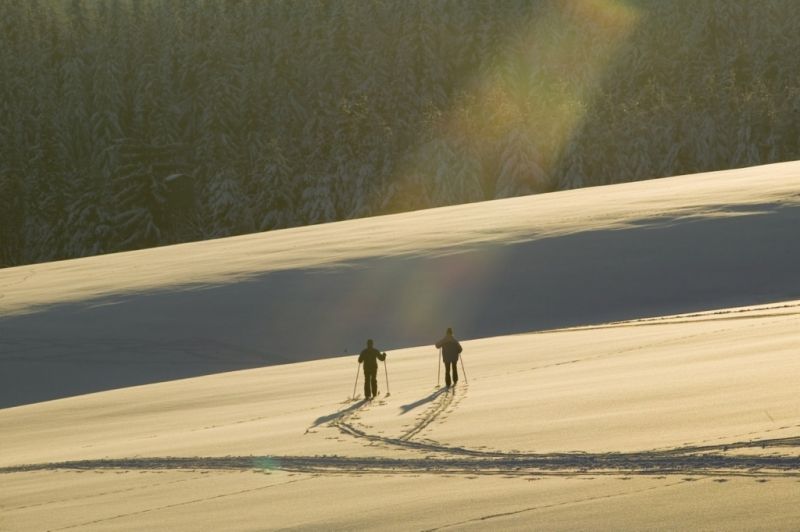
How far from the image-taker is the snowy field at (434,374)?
848 centimetres

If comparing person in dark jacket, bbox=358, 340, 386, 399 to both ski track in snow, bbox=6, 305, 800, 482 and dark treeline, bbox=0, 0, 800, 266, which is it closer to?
ski track in snow, bbox=6, 305, 800, 482

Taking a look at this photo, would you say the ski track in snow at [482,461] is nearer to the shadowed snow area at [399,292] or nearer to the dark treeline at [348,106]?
the shadowed snow area at [399,292]

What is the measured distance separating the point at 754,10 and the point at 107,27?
6956 centimetres

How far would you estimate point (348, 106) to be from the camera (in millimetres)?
118750

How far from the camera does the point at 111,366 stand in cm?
2256

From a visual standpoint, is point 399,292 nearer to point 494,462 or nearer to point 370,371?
point 370,371

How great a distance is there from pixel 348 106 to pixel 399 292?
94864 millimetres

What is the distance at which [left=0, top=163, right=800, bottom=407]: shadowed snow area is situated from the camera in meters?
22.8

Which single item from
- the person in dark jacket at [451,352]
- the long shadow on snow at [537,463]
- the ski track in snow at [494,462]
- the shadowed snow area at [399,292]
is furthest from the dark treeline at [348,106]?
the long shadow on snow at [537,463]

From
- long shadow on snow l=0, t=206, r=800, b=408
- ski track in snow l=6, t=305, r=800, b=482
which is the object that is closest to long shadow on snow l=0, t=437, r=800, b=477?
ski track in snow l=6, t=305, r=800, b=482

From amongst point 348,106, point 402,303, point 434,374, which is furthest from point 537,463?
point 348,106

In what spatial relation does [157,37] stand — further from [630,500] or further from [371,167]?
[630,500]

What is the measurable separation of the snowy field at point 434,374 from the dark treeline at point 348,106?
6559 centimetres

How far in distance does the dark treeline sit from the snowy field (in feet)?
215
